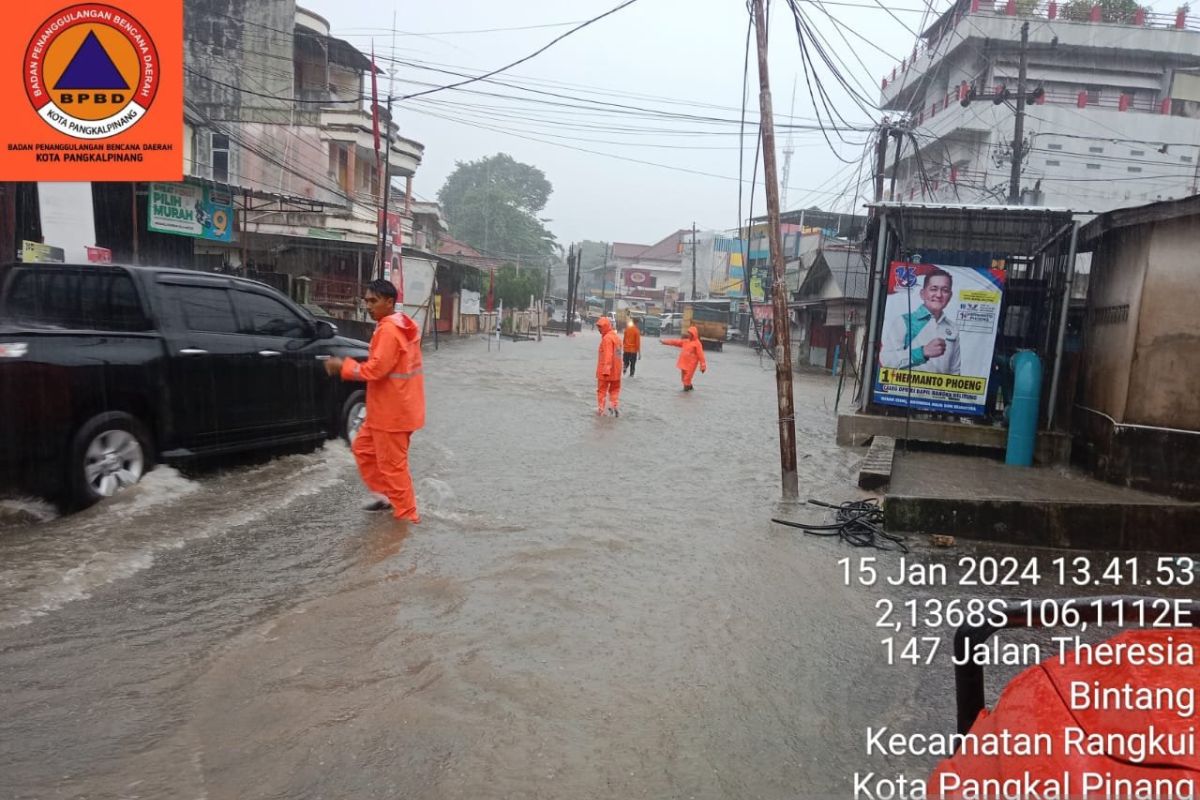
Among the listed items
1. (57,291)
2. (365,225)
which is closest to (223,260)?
(365,225)

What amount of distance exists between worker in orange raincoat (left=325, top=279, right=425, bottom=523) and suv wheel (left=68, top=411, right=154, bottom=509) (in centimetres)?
151

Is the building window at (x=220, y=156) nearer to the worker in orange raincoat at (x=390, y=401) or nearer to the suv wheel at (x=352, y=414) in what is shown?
the suv wheel at (x=352, y=414)

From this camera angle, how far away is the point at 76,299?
6.16 metres

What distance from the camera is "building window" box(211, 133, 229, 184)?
25.1 metres

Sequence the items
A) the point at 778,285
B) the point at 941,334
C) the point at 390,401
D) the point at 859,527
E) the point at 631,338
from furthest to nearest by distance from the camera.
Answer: the point at 631,338 → the point at 941,334 → the point at 778,285 → the point at 859,527 → the point at 390,401

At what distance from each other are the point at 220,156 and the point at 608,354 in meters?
18.1

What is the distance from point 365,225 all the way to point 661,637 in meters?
23.6

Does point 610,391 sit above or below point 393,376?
below

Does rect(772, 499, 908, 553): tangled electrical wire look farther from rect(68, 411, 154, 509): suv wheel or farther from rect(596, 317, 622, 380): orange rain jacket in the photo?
rect(596, 317, 622, 380): orange rain jacket

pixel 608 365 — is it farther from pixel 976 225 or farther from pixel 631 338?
pixel 631 338

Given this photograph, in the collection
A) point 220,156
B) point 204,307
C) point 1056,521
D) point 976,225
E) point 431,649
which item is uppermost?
point 220,156

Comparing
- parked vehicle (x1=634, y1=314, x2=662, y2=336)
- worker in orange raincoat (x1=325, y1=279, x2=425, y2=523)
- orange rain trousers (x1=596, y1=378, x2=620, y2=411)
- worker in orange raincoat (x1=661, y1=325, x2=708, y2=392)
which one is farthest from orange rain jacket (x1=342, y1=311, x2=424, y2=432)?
parked vehicle (x1=634, y1=314, x2=662, y2=336)

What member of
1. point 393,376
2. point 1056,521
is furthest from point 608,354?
point 1056,521

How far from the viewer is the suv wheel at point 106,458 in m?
5.43
